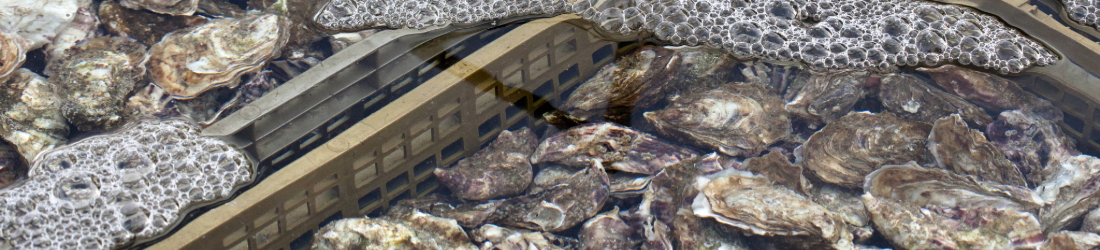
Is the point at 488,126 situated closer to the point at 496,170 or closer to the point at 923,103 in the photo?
the point at 496,170

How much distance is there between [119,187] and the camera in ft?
6.81

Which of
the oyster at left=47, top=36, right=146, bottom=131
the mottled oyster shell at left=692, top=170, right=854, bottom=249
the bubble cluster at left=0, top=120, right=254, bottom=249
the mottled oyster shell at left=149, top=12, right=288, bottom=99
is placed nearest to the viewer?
the mottled oyster shell at left=692, top=170, right=854, bottom=249

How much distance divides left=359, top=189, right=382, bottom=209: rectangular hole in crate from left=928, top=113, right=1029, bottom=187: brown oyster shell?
1.60m

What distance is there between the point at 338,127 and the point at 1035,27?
2.35 meters

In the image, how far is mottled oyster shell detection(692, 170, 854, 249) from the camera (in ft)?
6.14

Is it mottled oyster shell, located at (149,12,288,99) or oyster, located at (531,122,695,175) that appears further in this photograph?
mottled oyster shell, located at (149,12,288,99)

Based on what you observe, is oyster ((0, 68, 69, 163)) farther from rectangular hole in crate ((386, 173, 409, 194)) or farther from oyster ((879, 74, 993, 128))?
oyster ((879, 74, 993, 128))

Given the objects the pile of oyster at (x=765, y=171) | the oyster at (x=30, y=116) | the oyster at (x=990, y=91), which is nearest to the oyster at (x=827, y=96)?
the pile of oyster at (x=765, y=171)

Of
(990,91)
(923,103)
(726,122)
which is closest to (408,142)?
(726,122)

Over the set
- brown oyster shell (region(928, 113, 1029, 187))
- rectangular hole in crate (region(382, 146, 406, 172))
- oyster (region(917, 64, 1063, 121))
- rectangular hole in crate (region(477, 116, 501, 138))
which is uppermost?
oyster (region(917, 64, 1063, 121))

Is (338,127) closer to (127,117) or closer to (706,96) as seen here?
(127,117)

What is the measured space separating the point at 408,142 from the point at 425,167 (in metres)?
0.09

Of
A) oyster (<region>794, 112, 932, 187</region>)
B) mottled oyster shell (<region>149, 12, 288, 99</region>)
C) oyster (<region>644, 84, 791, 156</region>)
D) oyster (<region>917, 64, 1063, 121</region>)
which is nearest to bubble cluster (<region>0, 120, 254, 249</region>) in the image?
mottled oyster shell (<region>149, 12, 288, 99</region>)

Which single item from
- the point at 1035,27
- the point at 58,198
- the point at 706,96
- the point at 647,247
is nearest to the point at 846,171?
the point at 706,96
